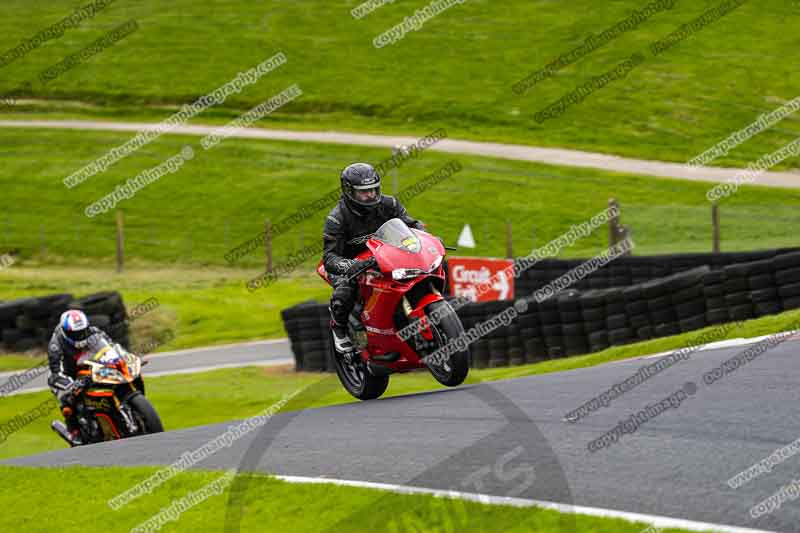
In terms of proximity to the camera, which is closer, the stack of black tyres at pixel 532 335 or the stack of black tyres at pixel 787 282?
the stack of black tyres at pixel 787 282

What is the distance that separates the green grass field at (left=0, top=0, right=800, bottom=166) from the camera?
4825 centimetres

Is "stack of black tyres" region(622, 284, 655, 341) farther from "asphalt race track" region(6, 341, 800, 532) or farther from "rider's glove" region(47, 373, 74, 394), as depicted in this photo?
"rider's glove" region(47, 373, 74, 394)

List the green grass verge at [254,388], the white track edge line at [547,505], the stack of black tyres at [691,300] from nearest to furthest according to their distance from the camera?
the white track edge line at [547,505] → the green grass verge at [254,388] → the stack of black tyres at [691,300]

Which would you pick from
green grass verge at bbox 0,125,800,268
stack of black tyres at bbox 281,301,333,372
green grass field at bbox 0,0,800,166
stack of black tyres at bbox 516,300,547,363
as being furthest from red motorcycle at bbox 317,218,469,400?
green grass field at bbox 0,0,800,166

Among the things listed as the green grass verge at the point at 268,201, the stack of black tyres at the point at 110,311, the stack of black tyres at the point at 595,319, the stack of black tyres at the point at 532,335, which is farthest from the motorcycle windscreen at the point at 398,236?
the green grass verge at the point at 268,201

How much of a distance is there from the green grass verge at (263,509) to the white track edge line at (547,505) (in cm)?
6

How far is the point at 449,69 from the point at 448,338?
154ft

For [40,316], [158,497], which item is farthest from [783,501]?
[40,316]

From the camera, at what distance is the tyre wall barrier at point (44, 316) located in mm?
25281

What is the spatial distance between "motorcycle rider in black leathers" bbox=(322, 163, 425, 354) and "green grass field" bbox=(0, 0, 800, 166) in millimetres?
33294

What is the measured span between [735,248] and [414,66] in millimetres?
33130

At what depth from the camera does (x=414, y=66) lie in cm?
5706

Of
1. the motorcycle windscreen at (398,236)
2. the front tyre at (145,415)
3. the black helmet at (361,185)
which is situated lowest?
the front tyre at (145,415)

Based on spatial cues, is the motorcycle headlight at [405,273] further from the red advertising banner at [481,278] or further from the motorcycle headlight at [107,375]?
the red advertising banner at [481,278]
